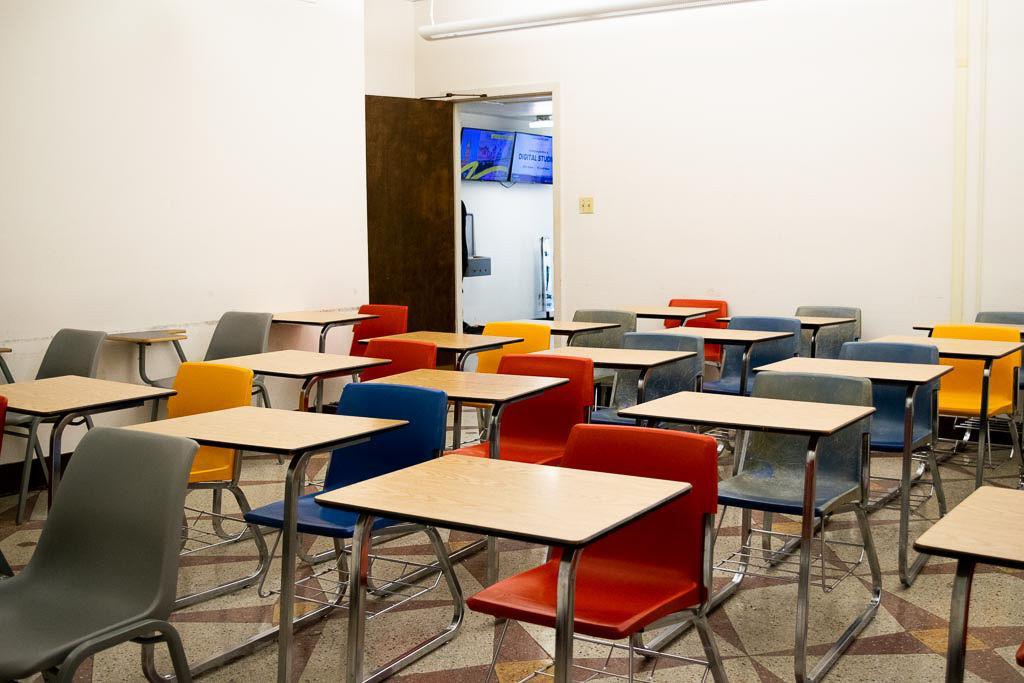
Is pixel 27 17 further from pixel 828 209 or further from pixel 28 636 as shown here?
pixel 828 209

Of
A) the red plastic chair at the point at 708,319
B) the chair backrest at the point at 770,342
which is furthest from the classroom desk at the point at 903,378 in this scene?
the red plastic chair at the point at 708,319

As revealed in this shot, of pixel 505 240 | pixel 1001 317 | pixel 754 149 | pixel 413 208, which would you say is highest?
pixel 754 149

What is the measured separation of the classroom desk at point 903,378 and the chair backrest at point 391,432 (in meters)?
1.42

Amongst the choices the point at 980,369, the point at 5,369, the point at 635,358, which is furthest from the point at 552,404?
the point at 5,369

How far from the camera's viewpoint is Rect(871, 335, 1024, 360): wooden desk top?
188 inches

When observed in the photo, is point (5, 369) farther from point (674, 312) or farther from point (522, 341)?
point (674, 312)

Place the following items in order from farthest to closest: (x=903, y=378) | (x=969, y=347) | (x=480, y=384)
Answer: (x=969, y=347) < (x=480, y=384) < (x=903, y=378)

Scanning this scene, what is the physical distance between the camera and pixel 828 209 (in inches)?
303

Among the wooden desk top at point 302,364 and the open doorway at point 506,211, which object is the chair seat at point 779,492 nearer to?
the wooden desk top at point 302,364

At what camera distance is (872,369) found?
4355mm

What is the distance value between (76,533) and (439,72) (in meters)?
7.71

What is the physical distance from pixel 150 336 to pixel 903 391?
4419mm

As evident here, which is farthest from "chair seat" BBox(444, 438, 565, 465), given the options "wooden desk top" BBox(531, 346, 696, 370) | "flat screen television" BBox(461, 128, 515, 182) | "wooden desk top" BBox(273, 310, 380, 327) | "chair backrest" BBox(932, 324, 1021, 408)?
"flat screen television" BBox(461, 128, 515, 182)

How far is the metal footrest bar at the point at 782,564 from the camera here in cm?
406
